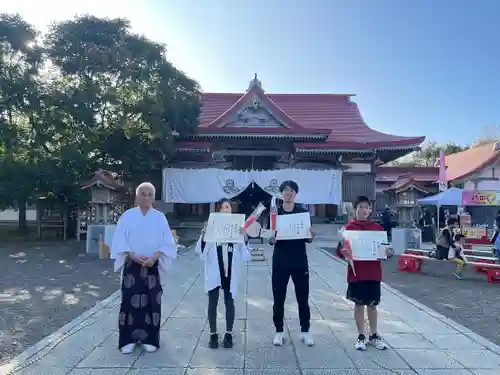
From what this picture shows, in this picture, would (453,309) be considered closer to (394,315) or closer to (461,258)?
(394,315)

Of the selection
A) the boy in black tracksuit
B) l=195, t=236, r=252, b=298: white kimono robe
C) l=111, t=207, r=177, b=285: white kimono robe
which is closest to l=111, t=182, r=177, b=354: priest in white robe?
l=111, t=207, r=177, b=285: white kimono robe

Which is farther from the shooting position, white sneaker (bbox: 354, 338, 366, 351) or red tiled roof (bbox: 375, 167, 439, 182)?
red tiled roof (bbox: 375, 167, 439, 182)

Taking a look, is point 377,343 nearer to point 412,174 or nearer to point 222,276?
point 222,276

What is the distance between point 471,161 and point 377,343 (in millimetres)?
25123

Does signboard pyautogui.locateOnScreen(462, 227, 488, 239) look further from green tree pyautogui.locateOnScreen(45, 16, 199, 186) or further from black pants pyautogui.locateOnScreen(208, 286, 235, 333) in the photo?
black pants pyautogui.locateOnScreen(208, 286, 235, 333)

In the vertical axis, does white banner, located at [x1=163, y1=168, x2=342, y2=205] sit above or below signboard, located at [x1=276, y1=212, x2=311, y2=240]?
above

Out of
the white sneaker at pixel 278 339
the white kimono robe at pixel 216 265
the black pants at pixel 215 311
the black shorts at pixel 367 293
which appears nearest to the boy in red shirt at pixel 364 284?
the black shorts at pixel 367 293

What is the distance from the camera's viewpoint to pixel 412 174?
24.5m

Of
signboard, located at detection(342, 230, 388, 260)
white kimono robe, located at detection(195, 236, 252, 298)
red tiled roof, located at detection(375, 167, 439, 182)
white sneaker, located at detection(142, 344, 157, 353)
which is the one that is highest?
red tiled roof, located at detection(375, 167, 439, 182)

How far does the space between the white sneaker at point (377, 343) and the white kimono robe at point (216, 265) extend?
1.38 meters

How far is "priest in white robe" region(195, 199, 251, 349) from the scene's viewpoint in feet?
14.2

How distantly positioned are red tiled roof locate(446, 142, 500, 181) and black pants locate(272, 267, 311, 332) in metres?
21.1

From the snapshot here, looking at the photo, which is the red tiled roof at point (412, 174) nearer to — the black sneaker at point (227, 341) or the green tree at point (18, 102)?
the green tree at point (18, 102)

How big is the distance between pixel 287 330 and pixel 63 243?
497 inches
